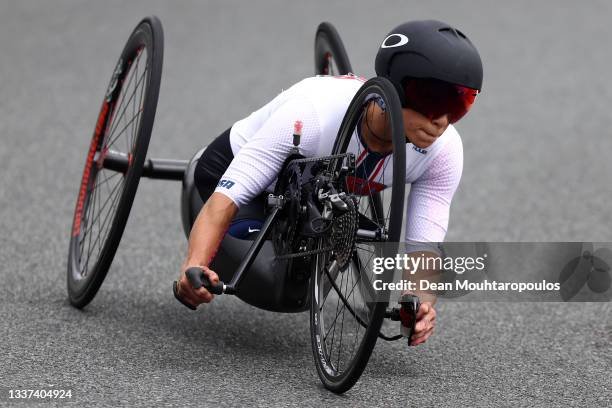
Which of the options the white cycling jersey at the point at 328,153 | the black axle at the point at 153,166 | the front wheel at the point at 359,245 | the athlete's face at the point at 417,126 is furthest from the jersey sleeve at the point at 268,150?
the black axle at the point at 153,166

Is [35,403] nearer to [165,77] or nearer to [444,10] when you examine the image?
[165,77]

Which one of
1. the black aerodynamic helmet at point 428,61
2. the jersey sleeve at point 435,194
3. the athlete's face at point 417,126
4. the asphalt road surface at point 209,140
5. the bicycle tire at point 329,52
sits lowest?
the asphalt road surface at point 209,140

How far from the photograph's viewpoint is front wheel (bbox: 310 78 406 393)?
3828 mm

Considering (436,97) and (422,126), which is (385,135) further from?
(436,97)

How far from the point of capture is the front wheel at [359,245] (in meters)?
3.83


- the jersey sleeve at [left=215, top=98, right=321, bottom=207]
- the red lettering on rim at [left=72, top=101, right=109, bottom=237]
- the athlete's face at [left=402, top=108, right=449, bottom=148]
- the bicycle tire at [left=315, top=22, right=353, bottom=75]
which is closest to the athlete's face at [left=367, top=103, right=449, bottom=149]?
the athlete's face at [left=402, top=108, right=449, bottom=148]

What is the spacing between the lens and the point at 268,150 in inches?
177

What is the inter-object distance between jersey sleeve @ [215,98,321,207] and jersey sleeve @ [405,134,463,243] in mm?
451

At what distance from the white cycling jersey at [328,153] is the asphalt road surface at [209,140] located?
625mm

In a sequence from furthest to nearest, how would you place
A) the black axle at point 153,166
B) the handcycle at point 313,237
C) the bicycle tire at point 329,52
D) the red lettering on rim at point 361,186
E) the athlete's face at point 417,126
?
1. the bicycle tire at point 329,52
2. the black axle at point 153,166
3. the red lettering on rim at point 361,186
4. the athlete's face at point 417,126
5. the handcycle at point 313,237

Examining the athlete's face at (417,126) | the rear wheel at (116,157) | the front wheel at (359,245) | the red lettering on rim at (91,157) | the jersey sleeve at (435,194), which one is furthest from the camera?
the red lettering on rim at (91,157)

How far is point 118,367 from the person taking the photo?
446 cm

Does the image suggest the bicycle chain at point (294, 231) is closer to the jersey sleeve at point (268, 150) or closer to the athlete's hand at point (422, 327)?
the jersey sleeve at point (268, 150)

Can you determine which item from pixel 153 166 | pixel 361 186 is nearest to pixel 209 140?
pixel 153 166
